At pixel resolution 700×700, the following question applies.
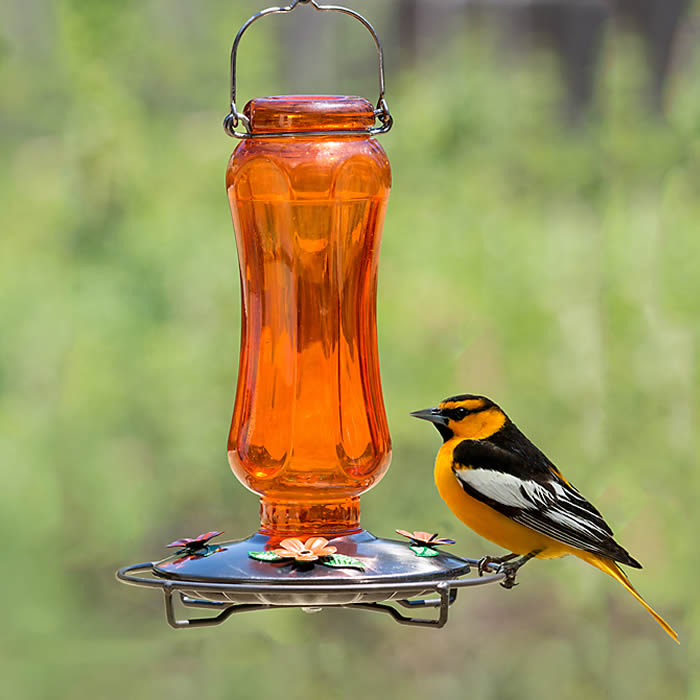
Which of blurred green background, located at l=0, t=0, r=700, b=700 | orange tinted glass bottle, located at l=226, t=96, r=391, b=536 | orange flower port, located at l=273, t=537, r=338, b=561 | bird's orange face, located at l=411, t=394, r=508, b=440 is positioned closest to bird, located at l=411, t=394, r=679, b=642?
bird's orange face, located at l=411, t=394, r=508, b=440

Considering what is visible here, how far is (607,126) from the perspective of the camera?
5.17 meters

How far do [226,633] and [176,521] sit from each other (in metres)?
0.58

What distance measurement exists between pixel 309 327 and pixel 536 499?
535mm

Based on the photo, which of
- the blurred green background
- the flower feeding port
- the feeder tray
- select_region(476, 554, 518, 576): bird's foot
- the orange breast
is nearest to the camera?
the feeder tray

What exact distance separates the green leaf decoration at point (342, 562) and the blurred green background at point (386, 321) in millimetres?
3158

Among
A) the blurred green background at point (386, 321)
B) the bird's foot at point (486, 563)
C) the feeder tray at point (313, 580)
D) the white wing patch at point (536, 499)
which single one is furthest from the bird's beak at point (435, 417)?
the blurred green background at point (386, 321)

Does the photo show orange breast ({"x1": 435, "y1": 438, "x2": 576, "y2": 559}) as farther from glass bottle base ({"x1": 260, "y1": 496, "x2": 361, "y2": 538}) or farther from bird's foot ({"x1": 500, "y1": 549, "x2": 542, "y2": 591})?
glass bottle base ({"x1": 260, "y1": 496, "x2": 361, "y2": 538})

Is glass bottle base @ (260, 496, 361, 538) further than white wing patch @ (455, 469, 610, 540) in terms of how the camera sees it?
No

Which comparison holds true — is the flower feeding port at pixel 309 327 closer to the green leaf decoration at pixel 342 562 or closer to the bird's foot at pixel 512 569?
the green leaf decoration at pixel 342 562

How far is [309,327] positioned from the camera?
1813 millimetres

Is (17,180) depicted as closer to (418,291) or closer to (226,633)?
(418,291)

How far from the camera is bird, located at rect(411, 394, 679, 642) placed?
205 centimetres

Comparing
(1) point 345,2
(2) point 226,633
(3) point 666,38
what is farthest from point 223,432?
(3) point 666,38

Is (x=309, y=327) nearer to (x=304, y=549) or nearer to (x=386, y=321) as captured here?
(x=304, y=549)
